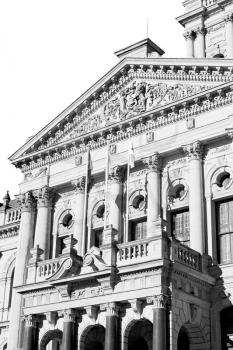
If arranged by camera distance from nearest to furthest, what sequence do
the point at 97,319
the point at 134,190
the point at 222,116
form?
1. the point at 97,319
2. the point at 222,116
3. the point at 134,190

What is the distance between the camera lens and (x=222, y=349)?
26703 millimetres

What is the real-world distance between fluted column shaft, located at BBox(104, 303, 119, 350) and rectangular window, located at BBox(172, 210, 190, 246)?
18.9 ft

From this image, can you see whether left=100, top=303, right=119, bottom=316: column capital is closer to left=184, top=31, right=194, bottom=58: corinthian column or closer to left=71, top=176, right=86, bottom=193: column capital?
left=71, top=176, right=86, bottom=193: column capital

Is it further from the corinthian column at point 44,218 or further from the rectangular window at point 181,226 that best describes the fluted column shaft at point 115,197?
the corinthian column at point 44,218

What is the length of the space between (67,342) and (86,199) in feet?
30.6

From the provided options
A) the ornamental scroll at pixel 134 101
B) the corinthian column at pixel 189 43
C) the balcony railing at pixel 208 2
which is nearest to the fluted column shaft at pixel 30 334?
the ornamental scroll at pixel 134 101

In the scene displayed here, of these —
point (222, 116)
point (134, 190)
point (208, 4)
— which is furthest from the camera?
point (208, 4)

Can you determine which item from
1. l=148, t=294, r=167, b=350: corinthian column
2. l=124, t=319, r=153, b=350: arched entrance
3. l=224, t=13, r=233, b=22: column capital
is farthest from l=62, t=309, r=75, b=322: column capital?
l=224, t=13, r=233, b=22: column capital

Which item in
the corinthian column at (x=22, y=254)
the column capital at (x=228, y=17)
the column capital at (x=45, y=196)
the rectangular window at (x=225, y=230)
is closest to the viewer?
the rectangular window at (x=225, y=230)

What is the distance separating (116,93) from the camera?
3456 cm

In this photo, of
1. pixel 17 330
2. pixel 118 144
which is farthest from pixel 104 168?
pixel 17 330

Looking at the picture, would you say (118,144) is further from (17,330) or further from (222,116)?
(17,330)

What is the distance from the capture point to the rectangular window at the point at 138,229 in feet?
103

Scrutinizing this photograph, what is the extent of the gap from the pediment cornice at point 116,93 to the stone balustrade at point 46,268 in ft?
26.8
